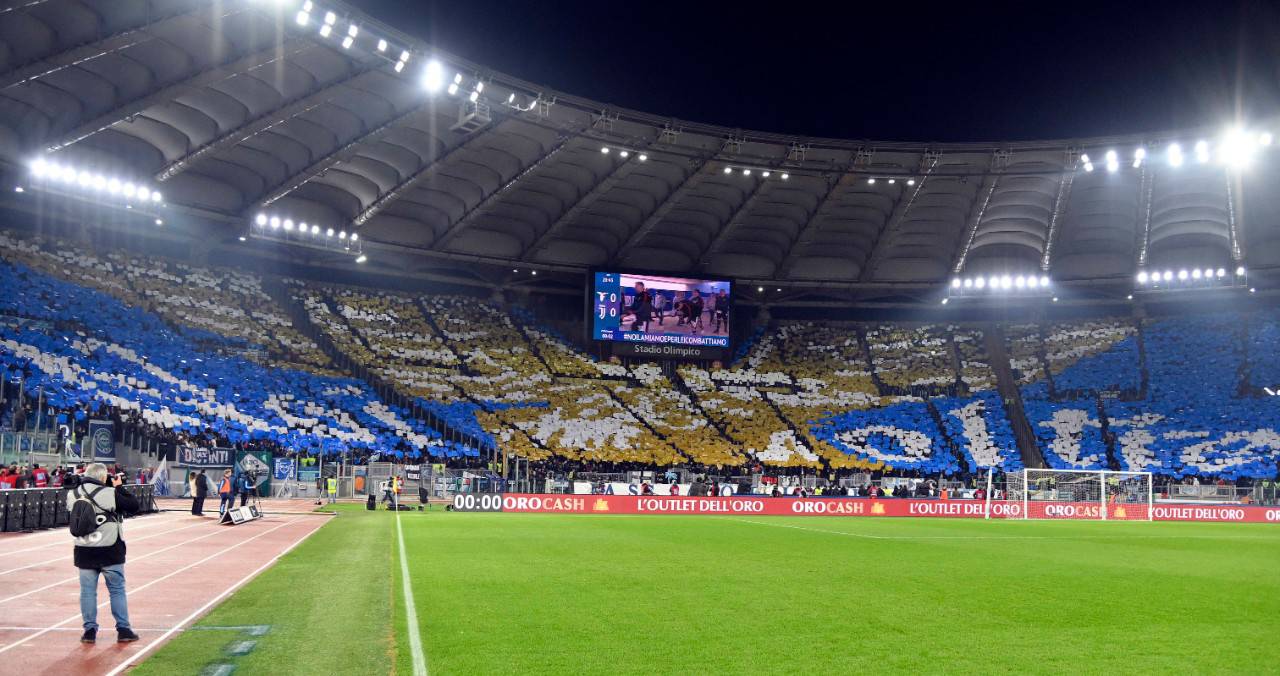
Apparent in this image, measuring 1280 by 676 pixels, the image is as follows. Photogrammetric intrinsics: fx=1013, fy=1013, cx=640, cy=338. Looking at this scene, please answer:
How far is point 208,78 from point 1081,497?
37923 millimetres

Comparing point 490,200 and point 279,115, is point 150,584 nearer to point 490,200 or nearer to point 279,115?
point 279,115

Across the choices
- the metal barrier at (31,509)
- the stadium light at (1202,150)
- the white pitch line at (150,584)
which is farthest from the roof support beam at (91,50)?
the stadium light at (1202,150)

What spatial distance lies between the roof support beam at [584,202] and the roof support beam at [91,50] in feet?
65.3

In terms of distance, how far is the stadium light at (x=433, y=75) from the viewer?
3656 cm

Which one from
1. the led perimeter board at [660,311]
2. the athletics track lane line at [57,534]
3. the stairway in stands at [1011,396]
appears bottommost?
the athletics track lane line at [57,534]

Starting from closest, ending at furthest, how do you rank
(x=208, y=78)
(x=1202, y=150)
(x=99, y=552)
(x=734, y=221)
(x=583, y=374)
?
(x=99, y=552)
(x=208, y=78)
(x=1202, y=150)
(x=734, y=221)
(x=583, y=374)

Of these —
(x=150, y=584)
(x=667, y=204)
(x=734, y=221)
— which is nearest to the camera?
(x=150, y=584)

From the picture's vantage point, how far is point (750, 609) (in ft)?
39.1

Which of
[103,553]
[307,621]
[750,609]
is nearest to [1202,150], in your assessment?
[750,609]

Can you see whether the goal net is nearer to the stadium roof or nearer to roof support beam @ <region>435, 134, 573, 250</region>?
the stadium roof

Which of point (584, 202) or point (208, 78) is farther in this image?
point (584, 202)

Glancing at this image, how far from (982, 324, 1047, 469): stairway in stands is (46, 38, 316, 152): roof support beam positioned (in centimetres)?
4218

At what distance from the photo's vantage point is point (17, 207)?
1805 inches

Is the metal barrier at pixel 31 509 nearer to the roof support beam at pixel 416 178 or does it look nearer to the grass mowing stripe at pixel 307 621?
the grass mowing stripe at pixel 307 621
